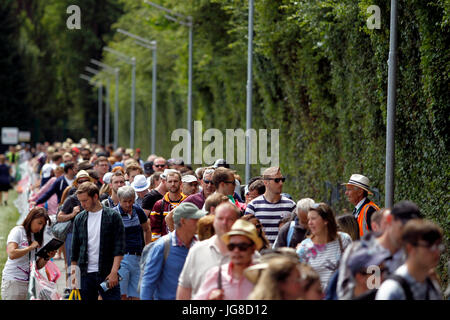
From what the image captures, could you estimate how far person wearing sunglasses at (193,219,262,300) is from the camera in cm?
675

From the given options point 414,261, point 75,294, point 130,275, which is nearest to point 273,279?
point 414,261

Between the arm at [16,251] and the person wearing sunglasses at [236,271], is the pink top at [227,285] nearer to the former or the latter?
the person wearing sunglasses at [236,271]

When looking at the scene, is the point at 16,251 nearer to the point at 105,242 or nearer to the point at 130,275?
the point at 105,242

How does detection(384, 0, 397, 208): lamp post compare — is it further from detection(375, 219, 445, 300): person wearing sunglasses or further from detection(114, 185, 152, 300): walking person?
detection(375, 219, 445, 300): person wearing sunglasses

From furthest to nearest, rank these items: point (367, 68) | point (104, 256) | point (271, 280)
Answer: point (367, 68), point (104, 256), point (271, 280)

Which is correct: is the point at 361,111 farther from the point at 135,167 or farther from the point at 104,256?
the point at 104,256

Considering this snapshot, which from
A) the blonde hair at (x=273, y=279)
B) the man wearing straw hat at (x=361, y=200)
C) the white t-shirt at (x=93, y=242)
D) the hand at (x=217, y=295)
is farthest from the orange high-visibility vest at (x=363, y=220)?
the blonde hair at (x=273, y=279)

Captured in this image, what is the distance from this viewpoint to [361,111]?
1945cm

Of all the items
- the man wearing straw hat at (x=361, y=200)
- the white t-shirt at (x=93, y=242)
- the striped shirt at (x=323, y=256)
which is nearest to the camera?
the striped shirt at (x=323, y=256)

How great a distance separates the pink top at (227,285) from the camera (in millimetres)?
6730

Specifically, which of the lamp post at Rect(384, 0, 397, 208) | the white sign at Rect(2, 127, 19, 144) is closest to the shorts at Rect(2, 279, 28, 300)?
the lamp post at Rect(384, 0, 397, 208)

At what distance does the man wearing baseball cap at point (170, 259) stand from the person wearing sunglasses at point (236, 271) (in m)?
1.35
